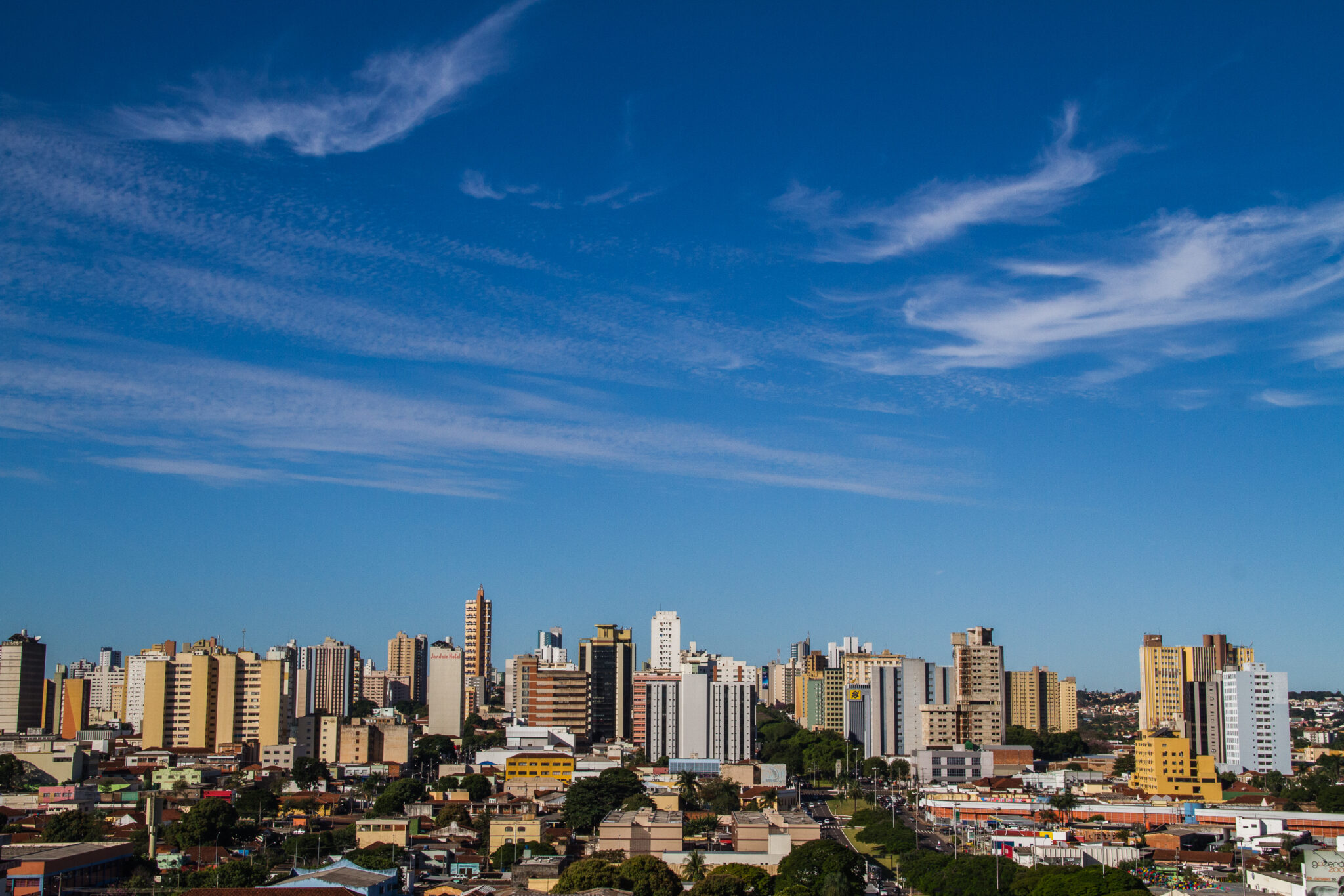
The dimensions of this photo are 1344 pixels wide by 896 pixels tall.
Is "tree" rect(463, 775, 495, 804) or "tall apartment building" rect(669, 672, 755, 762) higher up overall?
"tall apartment building" rect(669, 672, 755, 762)

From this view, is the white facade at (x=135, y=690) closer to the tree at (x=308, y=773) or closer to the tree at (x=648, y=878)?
the tree at (x=308, y=773)

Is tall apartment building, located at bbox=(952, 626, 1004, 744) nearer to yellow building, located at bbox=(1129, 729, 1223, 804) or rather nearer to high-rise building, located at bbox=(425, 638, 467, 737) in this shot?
yellow building, located at bbox=(1129, 729, 1223, 804)

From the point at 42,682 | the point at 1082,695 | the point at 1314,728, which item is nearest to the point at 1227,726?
the point at 1314,728

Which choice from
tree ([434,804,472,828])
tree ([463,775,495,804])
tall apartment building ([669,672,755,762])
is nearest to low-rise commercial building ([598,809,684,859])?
tree ([434,804,472,828])

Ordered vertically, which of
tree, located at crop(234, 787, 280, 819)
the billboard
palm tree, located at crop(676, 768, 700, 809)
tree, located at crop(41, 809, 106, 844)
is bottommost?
palm tree, located at crop(676, 768, 700, 809)

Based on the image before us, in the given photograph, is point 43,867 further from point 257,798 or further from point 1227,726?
point 1227,726

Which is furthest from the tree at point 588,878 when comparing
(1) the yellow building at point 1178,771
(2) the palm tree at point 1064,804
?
(1) the yellow building at point 1178,771

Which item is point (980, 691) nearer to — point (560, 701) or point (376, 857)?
point (560, 701)
